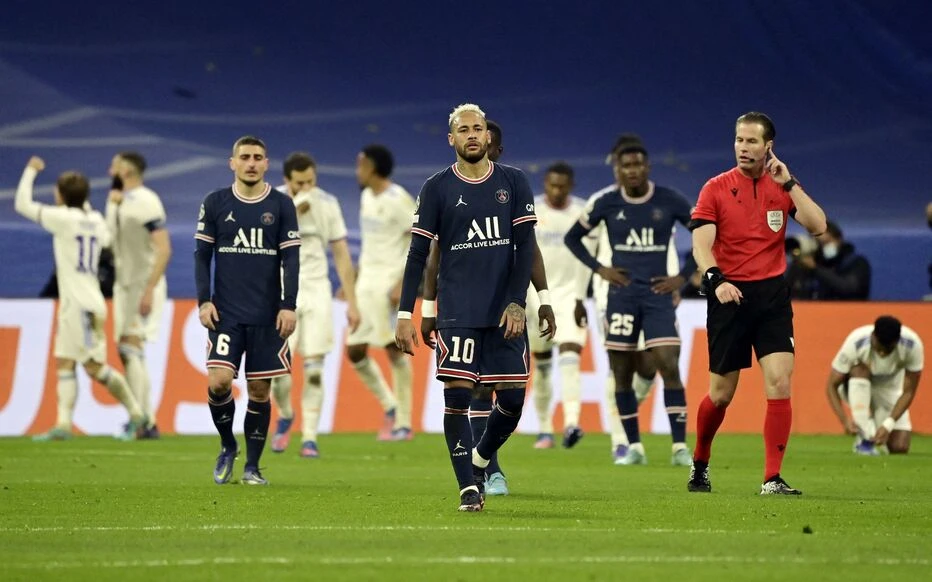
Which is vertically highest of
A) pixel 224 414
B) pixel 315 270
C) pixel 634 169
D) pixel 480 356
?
pixel 634 169

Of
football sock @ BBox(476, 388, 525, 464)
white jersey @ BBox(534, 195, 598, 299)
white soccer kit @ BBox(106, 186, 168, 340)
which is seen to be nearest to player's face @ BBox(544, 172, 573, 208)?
white jersey @ BBox(534, 195, 598, 299)

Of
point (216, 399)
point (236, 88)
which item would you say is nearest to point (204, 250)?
point (216, 399)

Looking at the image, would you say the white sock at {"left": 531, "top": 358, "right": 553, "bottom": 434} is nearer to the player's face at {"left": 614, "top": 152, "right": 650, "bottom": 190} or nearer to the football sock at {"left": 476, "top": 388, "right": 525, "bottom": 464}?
the player's face at {"left": 614, "top": 152, "right": 650, "bottom": 190}

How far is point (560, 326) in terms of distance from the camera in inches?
715

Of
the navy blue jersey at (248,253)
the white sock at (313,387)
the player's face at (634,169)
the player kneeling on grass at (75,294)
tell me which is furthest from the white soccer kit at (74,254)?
the navy blue jersey at (248,253)

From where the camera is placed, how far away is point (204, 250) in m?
12.3

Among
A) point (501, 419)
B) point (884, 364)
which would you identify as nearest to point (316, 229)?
point (884, 364)

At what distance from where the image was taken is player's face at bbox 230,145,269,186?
40.5 feet

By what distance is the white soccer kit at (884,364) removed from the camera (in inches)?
671

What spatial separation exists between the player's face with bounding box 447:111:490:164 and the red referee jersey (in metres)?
2.03

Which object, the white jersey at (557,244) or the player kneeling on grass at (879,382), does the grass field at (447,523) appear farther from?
the white jersey at (557,244)

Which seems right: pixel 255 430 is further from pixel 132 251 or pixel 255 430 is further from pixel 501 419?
pixel 132 251

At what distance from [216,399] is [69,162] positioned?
451 inches

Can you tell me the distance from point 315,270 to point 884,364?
5.39m
